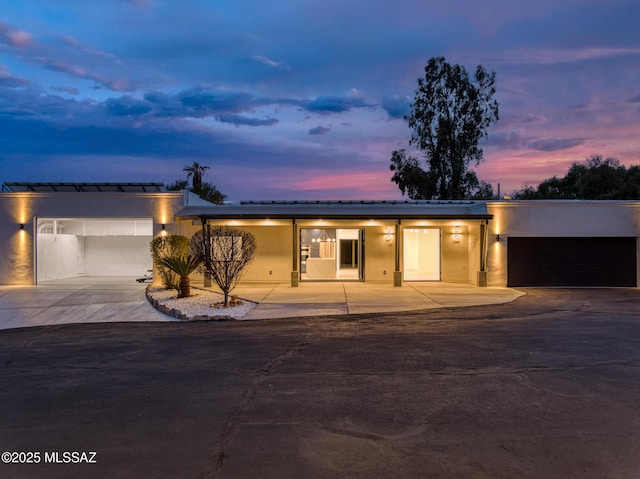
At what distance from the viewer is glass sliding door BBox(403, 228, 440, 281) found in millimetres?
20203

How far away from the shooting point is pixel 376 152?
3672 centimetres

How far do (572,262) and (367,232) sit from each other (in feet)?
25.5

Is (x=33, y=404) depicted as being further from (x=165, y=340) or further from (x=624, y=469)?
(x=624, y=469)

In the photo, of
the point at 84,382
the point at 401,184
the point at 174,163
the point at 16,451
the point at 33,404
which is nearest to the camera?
the point at 16,451

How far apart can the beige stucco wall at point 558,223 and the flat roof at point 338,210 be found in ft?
3.44

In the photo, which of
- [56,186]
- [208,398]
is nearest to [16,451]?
[208,398]

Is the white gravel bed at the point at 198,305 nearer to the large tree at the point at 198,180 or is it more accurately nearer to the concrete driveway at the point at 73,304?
the concrete driveway at the point at 73,304

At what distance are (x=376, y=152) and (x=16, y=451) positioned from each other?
113 ft

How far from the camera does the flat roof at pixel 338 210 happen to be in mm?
17109

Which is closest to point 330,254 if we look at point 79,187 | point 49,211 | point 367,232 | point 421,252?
point 367,232

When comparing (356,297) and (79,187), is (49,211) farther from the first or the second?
(356,297)

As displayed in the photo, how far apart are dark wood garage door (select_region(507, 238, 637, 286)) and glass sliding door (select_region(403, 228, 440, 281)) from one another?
3.32m

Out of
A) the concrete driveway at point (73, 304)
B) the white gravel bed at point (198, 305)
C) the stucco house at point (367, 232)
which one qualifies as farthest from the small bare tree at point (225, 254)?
the stucco house at point (367, 232)

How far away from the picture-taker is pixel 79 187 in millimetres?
19547
